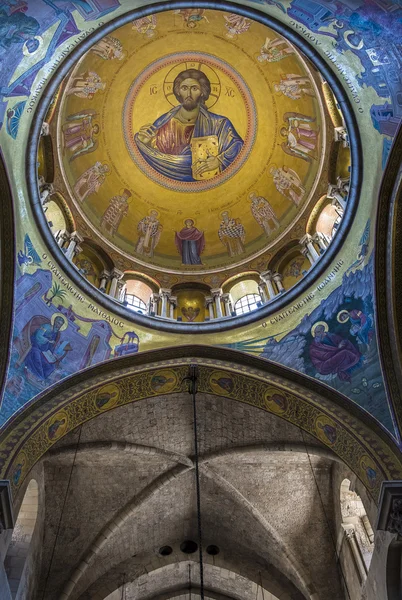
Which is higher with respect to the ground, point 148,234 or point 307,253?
point 148,234

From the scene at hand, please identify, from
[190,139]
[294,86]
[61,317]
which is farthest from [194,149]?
[61,317]

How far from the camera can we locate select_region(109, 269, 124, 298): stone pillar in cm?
1316

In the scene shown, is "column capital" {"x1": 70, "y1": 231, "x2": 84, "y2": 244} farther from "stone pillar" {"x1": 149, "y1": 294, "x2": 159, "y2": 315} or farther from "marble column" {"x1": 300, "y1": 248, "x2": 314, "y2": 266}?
"marble column" {"x1": 300, "y1": 248, "x2": 314, "y2": 266}

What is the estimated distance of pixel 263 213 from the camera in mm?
15195

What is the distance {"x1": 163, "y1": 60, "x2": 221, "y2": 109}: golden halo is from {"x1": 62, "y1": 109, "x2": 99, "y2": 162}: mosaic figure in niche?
98.6 inches

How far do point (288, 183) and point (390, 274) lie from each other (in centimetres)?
564

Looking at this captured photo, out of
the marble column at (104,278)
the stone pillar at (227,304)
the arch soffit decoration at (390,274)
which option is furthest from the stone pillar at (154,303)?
the arch soffit decoration at (390,274)

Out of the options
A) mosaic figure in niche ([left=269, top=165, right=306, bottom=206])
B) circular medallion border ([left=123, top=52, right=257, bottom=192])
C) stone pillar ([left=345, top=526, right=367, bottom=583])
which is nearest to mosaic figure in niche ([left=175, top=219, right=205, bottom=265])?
circular medallion border ([left=123, top=52, right=257, bottom=192])

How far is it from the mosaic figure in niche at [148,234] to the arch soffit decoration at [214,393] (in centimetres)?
459

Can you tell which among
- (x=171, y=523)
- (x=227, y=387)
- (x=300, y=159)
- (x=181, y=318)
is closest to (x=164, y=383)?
(x=227, y=387)

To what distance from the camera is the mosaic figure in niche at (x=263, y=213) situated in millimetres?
14844

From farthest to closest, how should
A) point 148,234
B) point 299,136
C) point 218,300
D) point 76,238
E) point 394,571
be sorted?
point 148,234 → point 299,136 → point 218,300 → point 76,238 → point 394,571

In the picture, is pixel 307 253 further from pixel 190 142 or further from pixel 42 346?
pixel 42 346

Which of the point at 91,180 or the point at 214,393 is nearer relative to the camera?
the point at 214,393
